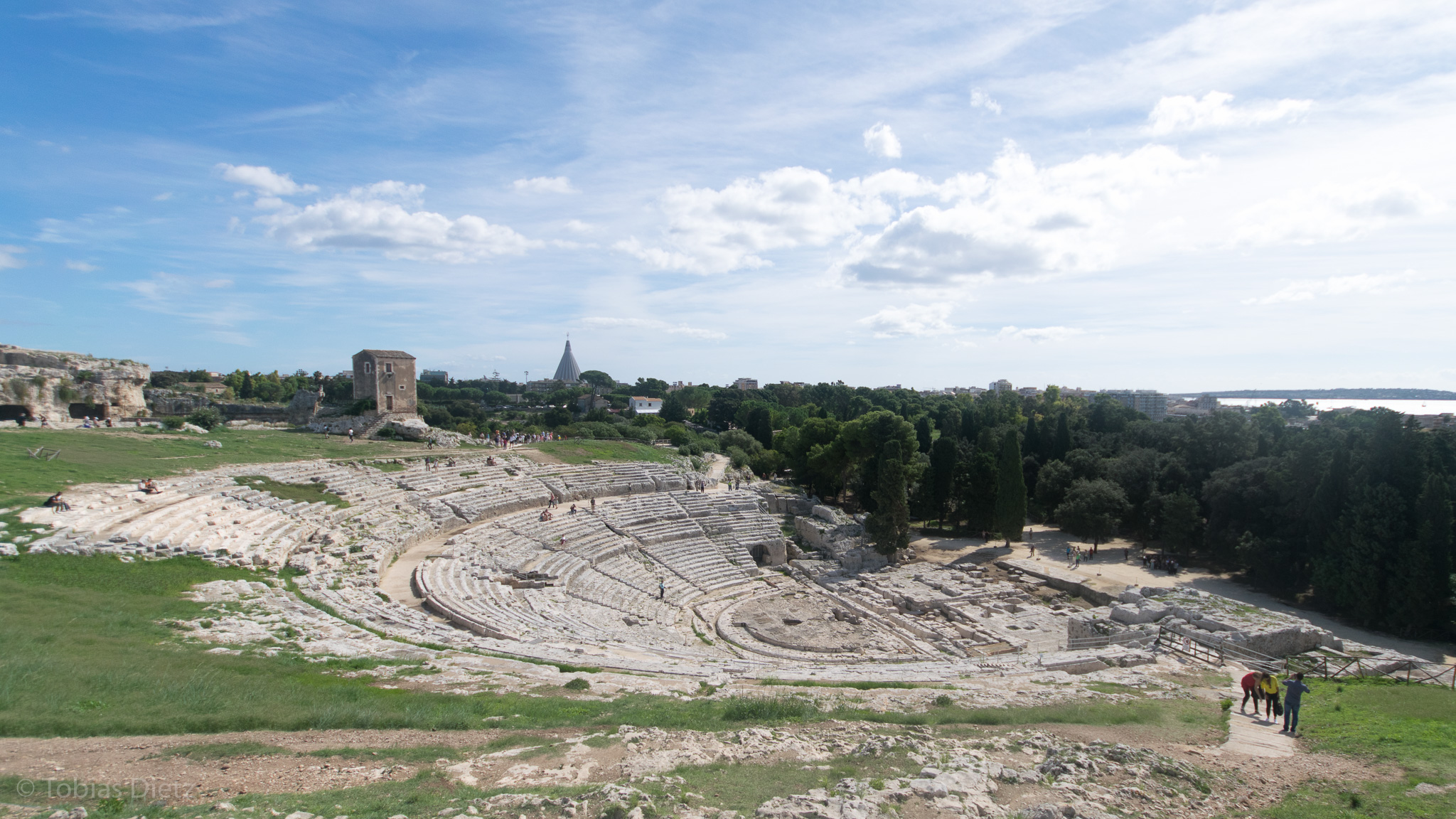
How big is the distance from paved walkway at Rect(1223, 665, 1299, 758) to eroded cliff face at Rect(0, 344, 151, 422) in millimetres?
44062

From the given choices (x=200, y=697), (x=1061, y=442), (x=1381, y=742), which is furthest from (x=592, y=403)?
(x=1381, y=742)

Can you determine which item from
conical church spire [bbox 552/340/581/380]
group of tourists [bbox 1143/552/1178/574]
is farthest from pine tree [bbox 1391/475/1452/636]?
conical church spire [bbox 552/340/581/380]

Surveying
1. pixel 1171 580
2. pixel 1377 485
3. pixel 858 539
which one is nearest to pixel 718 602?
pixel 858 539

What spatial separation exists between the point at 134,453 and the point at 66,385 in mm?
10833

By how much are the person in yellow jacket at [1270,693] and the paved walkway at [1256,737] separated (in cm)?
14

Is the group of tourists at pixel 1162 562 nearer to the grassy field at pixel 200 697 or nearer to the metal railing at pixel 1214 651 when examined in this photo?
the metal railing at pixel 1214 651

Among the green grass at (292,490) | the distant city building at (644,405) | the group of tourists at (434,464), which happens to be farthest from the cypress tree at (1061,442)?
the distant city building at (644,405)

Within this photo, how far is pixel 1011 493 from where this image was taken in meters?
34.5

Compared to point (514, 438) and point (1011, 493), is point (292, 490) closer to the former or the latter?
point (514, 438)

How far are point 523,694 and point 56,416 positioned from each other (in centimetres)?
3387

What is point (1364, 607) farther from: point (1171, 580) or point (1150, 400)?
point (1150, 400)

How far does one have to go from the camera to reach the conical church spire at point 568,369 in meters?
178

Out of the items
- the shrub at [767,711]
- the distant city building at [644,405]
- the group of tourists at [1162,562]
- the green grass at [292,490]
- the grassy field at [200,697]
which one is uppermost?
the distant city building at [644,405]

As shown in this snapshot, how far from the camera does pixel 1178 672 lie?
50.2 feet
